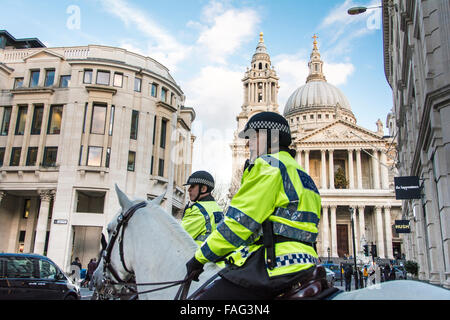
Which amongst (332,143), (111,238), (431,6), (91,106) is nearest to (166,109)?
(91,106)

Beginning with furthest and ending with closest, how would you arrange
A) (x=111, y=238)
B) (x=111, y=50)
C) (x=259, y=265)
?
(x=111, y=50) < (x=111, y=238) < (x=259, y=265)

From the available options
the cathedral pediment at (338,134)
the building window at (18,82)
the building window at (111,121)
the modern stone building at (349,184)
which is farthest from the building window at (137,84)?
the cathedral pediment at (338,134)

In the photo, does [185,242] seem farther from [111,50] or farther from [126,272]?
[111,50]

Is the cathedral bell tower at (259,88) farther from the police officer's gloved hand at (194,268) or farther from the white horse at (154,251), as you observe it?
the police officer's gloved hand at (194,268)

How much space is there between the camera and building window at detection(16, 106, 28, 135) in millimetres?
34291

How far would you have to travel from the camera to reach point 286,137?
3441 millimetres

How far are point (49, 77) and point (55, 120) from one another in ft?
14.9

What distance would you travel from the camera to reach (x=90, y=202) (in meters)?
35.5

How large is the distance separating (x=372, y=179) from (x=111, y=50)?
2269 inches

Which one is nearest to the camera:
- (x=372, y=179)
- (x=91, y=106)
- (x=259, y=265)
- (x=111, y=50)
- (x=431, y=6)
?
(x=259, y=265)

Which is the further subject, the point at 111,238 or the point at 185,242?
the point at 111,238

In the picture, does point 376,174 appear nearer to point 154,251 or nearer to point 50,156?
point 50,156
